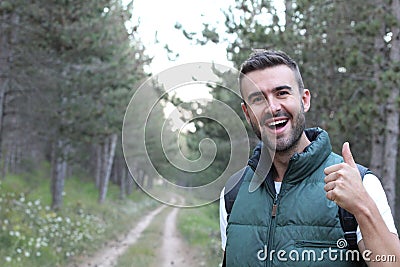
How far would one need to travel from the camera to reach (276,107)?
2.45 meters

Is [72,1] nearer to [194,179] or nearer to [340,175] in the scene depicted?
[194,179]

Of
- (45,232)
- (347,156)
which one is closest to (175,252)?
(45,232)

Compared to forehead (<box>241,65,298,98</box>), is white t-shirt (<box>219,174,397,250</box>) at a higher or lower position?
lower

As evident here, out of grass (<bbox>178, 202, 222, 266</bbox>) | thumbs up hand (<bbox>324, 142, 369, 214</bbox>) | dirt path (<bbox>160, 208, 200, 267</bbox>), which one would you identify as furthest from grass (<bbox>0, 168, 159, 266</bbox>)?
thumbs up hand (<bbox>324, 142, 369, 214</bbox>)

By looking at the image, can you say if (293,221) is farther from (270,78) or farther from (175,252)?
(175,252)

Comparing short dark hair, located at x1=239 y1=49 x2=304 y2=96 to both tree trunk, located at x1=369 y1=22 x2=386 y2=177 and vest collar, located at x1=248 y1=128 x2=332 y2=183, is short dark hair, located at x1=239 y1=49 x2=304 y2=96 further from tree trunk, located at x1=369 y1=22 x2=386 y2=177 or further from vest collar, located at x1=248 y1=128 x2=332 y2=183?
tree trunk, located at x1=369 y1=22 x2=386 y2=177

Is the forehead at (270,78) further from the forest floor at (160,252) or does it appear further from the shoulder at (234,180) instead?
the forest floor at (160,252)

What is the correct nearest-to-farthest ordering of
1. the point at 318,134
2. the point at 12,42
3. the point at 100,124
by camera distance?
the point at 318,134 < the point at 12,42 < the point at 100,124

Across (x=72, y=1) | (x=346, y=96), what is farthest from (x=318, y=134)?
(x=72, y=1)

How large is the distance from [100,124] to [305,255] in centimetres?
1409

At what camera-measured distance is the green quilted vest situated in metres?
2.26

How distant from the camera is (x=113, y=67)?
1598 cm

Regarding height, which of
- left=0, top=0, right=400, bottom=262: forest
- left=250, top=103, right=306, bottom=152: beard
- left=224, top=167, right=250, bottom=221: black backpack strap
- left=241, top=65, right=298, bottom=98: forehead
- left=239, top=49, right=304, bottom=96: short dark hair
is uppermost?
left=0, top=0, right=400, bottom=262: forest

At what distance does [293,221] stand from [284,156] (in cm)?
32
